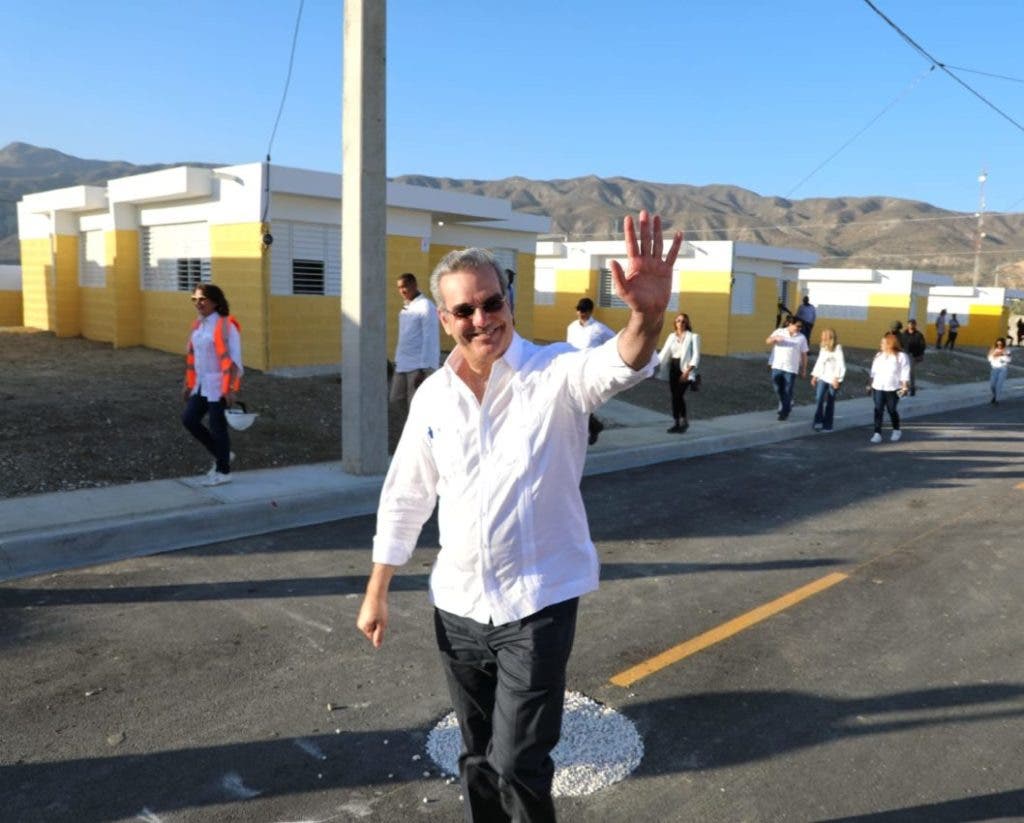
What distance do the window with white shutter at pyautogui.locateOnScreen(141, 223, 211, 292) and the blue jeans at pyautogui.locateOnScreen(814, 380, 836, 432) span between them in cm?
1121

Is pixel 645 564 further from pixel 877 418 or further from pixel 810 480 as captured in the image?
pixel 877 418

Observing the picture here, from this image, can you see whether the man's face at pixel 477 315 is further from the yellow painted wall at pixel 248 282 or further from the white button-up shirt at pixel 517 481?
the yellow painted wall at pixel 248 282

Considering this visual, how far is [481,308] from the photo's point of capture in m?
2.31

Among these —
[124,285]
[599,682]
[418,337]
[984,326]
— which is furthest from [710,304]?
[984,326]

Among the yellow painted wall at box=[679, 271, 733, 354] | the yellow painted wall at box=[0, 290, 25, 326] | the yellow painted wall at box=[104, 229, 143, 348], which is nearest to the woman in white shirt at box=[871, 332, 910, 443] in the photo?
the yellow painted wall at box=[679, 271, 733, 354]

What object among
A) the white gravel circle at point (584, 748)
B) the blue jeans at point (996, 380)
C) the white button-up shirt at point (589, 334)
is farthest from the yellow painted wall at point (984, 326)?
the white gravel circle at point (584, 748)

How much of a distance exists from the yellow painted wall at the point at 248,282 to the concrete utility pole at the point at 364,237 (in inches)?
260

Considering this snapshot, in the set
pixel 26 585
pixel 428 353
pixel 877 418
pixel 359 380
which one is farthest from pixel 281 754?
pixel 877 418

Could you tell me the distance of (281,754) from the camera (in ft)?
11.3

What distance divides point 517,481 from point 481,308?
49 cm

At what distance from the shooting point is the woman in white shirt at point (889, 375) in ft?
40.9

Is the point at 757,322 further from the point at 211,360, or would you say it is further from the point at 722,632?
the point at 722,632

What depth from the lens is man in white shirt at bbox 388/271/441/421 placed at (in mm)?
8953

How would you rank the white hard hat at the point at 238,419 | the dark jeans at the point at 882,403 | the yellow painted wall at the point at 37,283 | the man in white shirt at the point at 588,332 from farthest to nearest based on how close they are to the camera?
the yellow painted wall at the point at 37,283 → the dark jeans at the point at 882,403 → the man in white shirt at the point at 588,332 → the white hard hat at the point at 238,419
